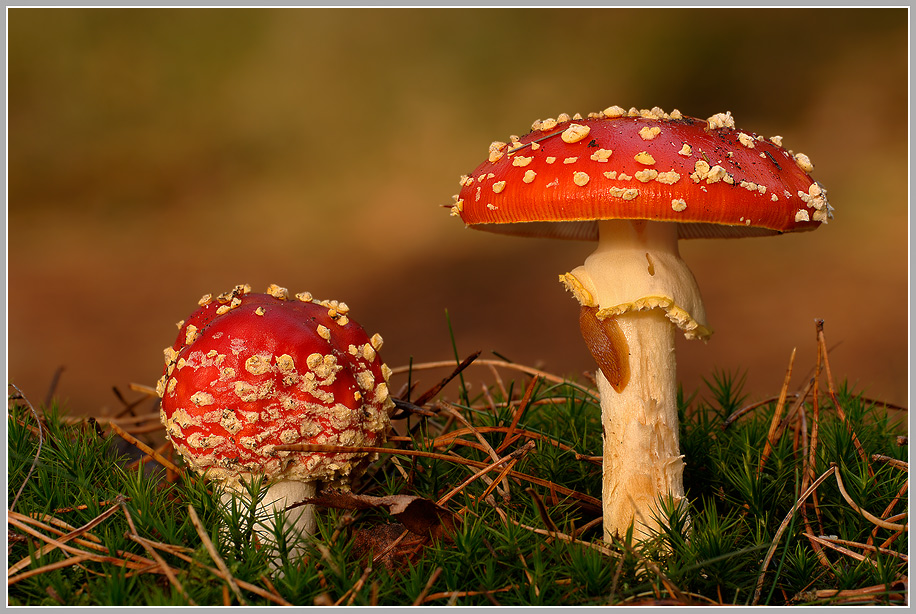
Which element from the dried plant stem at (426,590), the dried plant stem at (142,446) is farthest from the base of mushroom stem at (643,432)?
the dried plant stem at (142,446)

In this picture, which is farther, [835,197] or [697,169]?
[835,197]

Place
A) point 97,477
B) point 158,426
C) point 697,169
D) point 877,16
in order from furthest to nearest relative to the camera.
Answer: point 877,16 → point 158,426 → point 97,477 → point 697,169

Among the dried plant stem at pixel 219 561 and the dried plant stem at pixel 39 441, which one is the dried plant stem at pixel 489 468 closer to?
the dried plant stem at pixel 219 561

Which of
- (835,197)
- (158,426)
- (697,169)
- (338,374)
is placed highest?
(835,197)

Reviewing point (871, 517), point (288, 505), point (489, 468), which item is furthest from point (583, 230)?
point (288, 505)

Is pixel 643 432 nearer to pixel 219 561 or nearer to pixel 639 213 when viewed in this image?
pixel 639 213

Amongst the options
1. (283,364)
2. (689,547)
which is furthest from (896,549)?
(283,364)

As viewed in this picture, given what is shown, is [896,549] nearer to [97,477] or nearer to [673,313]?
[673,313]

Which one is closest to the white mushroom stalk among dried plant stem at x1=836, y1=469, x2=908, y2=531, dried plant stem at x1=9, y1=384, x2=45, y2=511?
dried plant stem at x1=836, y1=469, x2=908, y2=531
